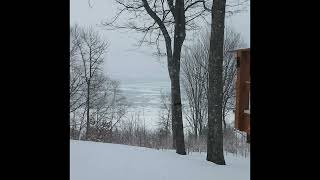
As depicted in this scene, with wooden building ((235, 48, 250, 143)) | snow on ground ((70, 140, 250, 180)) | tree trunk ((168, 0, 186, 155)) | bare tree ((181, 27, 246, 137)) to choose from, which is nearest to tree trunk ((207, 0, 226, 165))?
snow on ground ((70, 140, 250, 180))

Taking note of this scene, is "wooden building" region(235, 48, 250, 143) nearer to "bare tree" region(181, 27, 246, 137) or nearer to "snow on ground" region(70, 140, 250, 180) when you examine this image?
"snow on ground" region(70, 140, 250, 180)

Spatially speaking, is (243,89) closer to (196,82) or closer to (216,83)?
(216,83)

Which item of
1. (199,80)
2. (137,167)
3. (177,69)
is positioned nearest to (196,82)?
(199,80)

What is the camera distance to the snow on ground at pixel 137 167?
6852 mm

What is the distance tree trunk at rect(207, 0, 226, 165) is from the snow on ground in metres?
0.43

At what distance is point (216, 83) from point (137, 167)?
3.46 metres

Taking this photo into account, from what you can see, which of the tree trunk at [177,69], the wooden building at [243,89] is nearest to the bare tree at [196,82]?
the tree trunk at [177,69]

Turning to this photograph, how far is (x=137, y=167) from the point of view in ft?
24.8

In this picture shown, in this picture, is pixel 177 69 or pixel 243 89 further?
pixel 177 69
